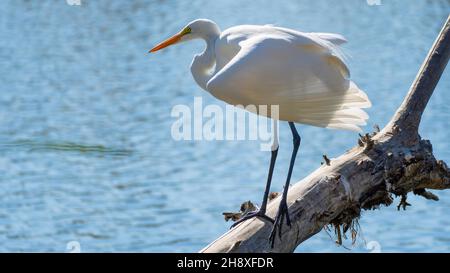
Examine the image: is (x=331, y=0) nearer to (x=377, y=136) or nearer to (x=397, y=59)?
(x=397, y=59)

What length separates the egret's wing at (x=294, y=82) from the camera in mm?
3900

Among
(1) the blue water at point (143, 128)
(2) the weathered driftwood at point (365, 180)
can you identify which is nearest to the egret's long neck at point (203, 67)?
(2) the weathered driftwood at point (365, 180)

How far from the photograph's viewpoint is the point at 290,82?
3980 millimetres

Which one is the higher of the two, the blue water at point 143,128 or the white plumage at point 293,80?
the blue water at point 143,128

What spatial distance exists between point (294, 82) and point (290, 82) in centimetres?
2

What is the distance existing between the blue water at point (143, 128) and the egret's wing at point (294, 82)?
201 centimetres

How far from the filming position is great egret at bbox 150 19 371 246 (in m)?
3.90

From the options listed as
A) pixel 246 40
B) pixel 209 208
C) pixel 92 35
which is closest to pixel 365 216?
pixel 209 208

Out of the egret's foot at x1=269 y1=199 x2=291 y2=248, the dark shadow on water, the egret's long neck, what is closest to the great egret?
the egret's foot at x1=269 y1=199 x2=291 y2=248

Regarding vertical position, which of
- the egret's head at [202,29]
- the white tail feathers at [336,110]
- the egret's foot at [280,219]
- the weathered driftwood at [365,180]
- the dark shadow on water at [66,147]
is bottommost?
the egret's foot at [280,219]

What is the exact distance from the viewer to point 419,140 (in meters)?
4.26

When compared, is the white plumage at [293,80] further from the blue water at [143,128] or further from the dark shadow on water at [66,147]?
the dark shadow on water at [66,147]

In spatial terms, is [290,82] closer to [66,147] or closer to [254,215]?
[254,215]

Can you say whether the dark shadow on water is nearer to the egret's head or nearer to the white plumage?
the egret's head
